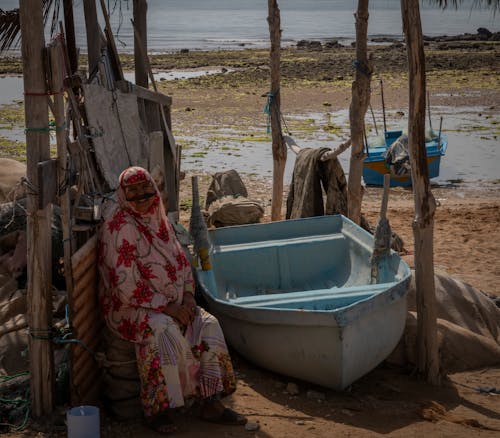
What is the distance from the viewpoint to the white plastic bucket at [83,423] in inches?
160

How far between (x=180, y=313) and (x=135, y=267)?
382 mm

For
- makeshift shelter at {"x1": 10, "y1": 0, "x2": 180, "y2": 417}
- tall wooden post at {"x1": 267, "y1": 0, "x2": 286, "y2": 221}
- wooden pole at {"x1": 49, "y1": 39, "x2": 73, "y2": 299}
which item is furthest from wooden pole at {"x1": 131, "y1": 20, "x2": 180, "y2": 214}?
wooden pole at {"x1": 49, "y1": 39, "x2": 73, "y2": 299}

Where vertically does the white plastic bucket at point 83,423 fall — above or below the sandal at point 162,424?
above

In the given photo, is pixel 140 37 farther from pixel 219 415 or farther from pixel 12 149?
pixel 12 149

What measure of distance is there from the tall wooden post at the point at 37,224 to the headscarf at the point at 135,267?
351 mm

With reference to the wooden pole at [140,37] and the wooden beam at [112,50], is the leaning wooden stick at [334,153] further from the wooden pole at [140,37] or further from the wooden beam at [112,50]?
the wooden beam at [112,50]

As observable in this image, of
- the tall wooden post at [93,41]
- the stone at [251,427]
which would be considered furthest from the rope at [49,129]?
the stone at [251,427]

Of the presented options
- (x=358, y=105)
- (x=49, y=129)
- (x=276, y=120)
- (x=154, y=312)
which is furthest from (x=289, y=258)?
(x=49, y=129)

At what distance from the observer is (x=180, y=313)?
4.55 m

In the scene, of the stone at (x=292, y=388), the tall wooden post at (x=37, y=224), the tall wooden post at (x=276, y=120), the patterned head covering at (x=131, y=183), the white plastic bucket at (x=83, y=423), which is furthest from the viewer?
the tall wooden post at (x=276, y=120)

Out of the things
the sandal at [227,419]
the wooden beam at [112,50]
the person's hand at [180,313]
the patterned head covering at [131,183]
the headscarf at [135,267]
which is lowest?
the sandal at [227,419]

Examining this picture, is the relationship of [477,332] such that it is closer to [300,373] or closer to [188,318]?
[300,373]

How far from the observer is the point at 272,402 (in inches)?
197

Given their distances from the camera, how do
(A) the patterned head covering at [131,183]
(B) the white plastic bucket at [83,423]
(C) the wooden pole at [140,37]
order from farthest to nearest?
(C) the wooden pole at [140,37]
(A) the patterned head covering at [131,183]
(B) the white plastic bucket at [83,423]
